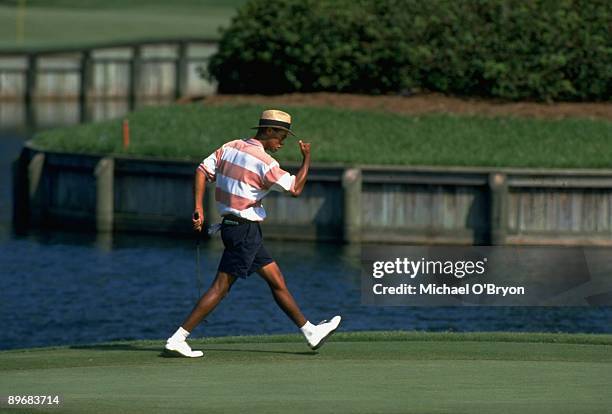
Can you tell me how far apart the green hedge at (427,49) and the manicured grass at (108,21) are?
1685 inches

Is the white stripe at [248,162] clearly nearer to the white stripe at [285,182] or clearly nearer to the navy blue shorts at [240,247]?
the white stripe at [285,182]

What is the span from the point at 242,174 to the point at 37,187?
800 inches

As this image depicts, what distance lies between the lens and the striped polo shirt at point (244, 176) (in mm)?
12508

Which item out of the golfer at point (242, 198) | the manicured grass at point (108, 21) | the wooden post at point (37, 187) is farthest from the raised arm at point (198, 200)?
the manicured grass at point (108, 21)

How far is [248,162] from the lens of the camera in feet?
41.1

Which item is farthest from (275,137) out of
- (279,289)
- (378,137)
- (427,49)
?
(427,49)

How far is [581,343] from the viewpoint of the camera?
13.6 metres

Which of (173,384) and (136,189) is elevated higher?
(173,384)

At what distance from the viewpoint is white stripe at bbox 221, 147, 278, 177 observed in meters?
12.5

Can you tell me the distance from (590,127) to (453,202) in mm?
4820

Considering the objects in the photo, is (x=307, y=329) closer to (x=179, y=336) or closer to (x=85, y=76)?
(x=179, y=336)

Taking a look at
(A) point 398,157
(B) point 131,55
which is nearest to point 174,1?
(B) point 131,55

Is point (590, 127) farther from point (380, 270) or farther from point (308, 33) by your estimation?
point (380, 270)

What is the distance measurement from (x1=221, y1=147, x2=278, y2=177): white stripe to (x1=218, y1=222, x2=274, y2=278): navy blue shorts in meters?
0.40
